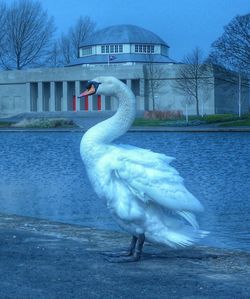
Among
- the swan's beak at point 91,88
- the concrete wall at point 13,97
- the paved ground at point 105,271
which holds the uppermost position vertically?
the concrete wall at point 13,97

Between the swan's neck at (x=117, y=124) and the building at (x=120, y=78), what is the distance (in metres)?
49.5

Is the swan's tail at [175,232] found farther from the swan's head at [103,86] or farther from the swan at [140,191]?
the swan's head at [103,86]

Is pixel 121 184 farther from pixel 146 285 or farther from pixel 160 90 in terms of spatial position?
pixel 160 90

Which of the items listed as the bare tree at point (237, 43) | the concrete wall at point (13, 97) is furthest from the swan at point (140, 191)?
the concrete wall at point (13, 97)

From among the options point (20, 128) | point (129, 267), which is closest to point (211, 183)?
point (129, 267)

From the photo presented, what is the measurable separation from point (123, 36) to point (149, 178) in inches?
3038

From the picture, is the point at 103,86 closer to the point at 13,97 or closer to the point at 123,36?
the point at 13,97

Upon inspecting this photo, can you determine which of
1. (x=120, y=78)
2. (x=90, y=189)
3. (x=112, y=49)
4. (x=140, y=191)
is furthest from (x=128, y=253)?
(x=112, y=49)

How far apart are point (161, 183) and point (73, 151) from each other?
2090 cm

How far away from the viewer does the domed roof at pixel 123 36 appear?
80938mm

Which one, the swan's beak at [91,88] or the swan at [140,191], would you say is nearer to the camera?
the swan at [140,191]

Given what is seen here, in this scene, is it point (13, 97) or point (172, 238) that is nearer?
point (172, 238)

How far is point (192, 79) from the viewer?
62531mm

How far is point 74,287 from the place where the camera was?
5.17m
